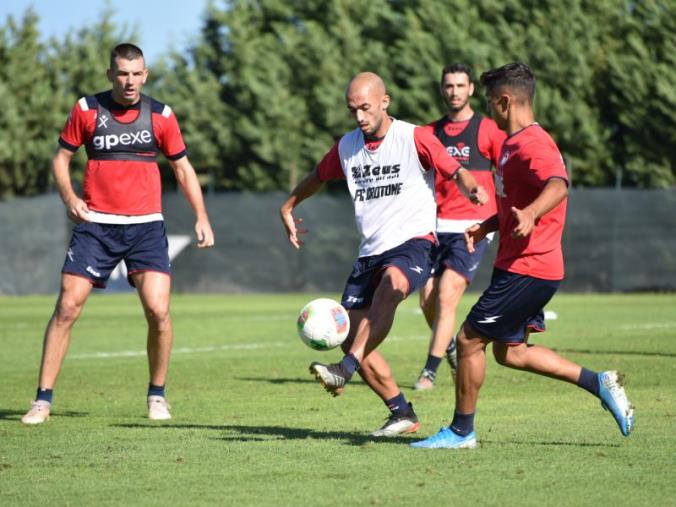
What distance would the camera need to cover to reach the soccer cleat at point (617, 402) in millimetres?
7180

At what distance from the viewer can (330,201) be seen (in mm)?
31375

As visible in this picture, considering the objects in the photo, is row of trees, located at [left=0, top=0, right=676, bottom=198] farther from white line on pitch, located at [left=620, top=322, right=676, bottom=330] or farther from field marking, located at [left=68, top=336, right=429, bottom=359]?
field marking, located at [left=68, top=336, right=429, bottom=359]

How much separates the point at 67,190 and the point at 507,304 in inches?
133

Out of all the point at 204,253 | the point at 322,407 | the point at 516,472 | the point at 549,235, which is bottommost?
the point at 204,253

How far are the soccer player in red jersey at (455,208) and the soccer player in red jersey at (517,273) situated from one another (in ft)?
11.8

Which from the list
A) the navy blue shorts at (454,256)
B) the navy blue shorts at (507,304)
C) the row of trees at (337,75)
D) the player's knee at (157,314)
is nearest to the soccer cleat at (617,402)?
the navy blue shorts at (507,304)

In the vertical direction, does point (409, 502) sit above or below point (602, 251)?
above

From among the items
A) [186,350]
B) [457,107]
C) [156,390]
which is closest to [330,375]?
[156,390]

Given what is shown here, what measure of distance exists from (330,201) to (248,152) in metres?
11.2

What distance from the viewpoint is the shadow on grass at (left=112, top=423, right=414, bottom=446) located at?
766 cm

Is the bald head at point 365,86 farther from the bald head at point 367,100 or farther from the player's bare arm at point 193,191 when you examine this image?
the player's bare arm at point 193,191

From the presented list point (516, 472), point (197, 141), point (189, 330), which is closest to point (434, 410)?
point (516, 472)

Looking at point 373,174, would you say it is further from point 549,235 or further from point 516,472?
point 516,472

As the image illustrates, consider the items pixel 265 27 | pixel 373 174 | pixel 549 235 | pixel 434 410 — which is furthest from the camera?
pixel 265 27
